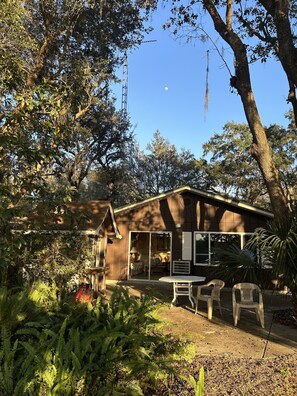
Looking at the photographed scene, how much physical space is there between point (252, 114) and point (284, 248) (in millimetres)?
3657

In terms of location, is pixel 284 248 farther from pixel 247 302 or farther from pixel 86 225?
pixel 86 225

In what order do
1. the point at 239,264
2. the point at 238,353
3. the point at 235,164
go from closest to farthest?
the point at 238,353 < the point at 239,264 < the point at 235,164

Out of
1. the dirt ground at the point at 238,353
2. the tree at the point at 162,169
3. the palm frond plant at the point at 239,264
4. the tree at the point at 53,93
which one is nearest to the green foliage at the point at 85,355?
the dirt ground at the point at 238,353

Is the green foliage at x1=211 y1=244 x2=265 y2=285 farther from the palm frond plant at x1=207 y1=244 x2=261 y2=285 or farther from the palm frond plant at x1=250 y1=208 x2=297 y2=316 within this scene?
the palm frond plant at x1=250 y1=208 x2=297 y2=316

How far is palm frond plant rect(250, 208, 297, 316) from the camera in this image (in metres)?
5.95

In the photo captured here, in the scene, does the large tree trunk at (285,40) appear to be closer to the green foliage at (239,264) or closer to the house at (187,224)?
the green foliage at (239,264)

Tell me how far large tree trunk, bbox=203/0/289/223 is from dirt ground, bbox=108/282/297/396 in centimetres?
235

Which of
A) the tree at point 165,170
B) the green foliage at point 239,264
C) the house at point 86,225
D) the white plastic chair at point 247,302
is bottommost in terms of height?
the white plastic chair at point 247,302

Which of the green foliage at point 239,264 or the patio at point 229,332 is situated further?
the green foliage at point 239,264

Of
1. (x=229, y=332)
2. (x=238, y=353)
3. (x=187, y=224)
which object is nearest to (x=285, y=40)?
(x=229, y=332)

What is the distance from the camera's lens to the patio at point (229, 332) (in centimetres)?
506

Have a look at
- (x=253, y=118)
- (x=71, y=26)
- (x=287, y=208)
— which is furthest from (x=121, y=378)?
(x=71, y=26)

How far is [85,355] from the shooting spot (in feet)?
10.3

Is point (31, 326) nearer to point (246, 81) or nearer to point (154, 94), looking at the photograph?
point (246, 81)
